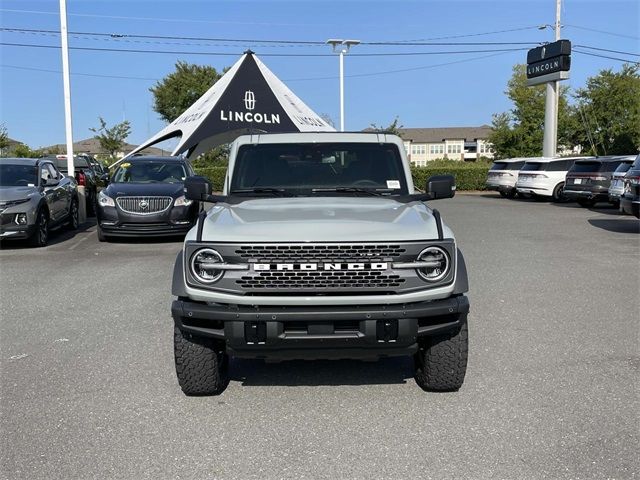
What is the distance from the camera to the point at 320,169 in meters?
5.44

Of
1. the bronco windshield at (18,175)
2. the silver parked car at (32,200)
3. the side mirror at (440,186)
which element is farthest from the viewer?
the bronco windshield at (18,175)

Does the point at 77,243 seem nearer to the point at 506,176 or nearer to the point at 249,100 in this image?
the point at 249,100

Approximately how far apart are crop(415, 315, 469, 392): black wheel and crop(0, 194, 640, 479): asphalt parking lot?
115 mm

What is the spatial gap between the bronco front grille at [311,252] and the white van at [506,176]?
2374 centimetres

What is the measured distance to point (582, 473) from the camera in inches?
132

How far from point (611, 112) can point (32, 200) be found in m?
40.7

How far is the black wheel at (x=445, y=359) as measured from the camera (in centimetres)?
425

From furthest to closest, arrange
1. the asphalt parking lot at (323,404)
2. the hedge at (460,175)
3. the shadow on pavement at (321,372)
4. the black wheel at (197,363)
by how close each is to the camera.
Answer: the hedge at (460,175)
the shadow on pavement at (321,372)
the black wheel at (197,363)
the asphalt parking lot at (323,404)

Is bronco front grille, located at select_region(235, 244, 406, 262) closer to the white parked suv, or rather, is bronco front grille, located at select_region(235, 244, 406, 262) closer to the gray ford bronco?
the gray ford bronco

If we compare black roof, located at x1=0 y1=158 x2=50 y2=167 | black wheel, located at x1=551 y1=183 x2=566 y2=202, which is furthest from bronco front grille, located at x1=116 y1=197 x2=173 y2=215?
black wheel, located at x1=551 y1=183 x2=566 y2=202

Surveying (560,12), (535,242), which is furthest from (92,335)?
(560,12)

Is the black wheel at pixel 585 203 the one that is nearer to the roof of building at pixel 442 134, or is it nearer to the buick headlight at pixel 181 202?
the buick headlight at pixel 181 202

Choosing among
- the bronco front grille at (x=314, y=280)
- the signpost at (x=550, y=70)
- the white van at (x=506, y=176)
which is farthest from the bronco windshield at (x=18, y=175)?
the signpost at (x=550, y=70)

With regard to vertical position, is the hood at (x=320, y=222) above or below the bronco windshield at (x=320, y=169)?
below
